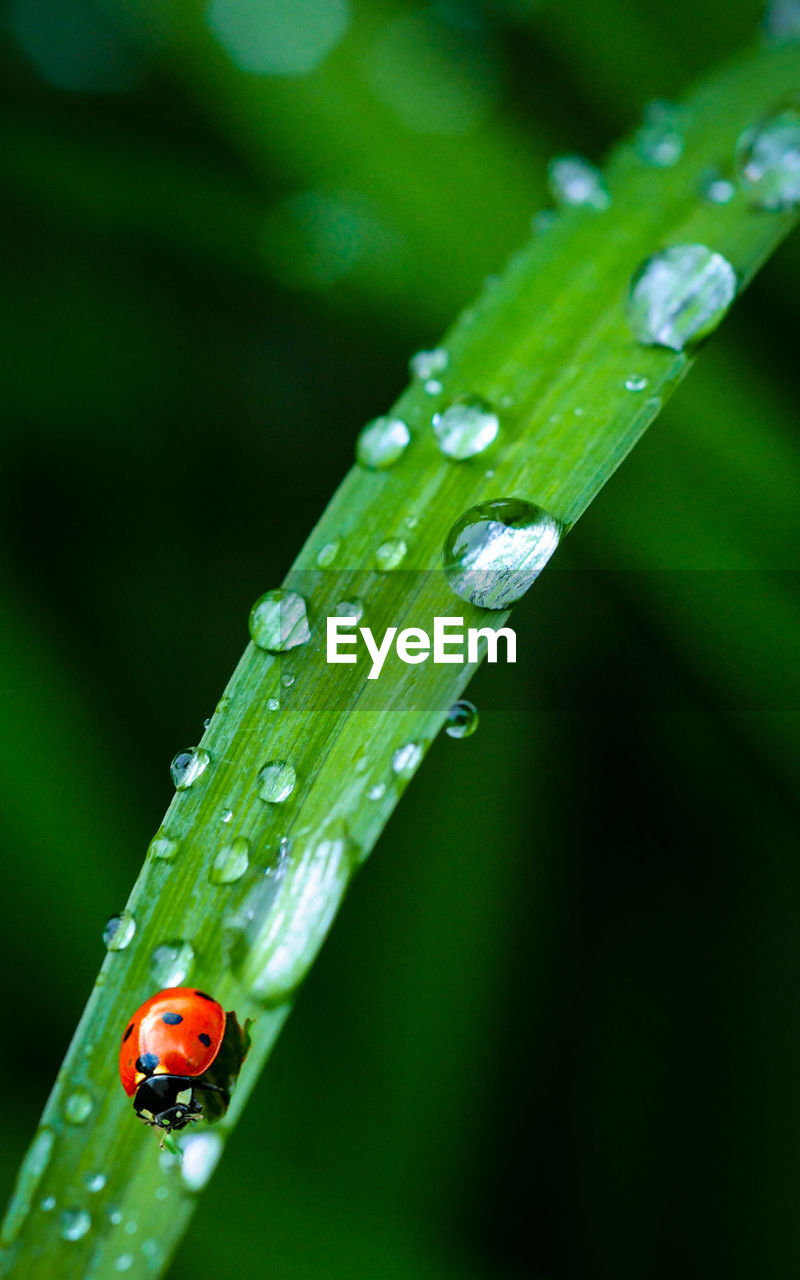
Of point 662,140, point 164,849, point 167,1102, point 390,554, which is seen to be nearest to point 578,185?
point 662,140

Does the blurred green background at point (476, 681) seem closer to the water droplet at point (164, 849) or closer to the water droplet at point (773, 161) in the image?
the water droplet at point (773, 161)

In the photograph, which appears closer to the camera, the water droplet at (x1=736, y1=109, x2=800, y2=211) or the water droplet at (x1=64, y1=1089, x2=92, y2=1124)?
the water droplet at (x1=64, y1=1089, x2=92, y2=1124)

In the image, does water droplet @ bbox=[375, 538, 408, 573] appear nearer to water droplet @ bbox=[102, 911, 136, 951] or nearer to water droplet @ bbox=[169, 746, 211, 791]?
water droplet @ bbox=[169, 746, 211, 791]

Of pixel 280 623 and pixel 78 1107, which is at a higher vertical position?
pixel 280 623

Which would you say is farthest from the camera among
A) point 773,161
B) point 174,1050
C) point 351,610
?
point 773,161

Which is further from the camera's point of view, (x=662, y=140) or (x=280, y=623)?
(x=662, y=140)

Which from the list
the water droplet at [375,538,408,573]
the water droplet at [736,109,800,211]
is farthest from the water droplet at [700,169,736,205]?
the water droplet at [375,538,408,573]

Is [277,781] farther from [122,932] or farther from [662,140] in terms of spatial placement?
[662,140]
